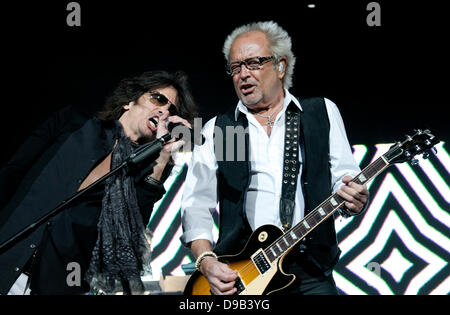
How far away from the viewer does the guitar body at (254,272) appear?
2268 mm

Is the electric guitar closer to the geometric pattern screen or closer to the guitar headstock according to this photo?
the guitar headstock

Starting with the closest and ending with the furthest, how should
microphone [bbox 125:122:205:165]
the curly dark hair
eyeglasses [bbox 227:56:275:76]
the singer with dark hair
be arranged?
microphone [bbox 125:122:205:165], the singer with dark hair, eyeglasses [bbox 227:56:275:76], the curly dark hair

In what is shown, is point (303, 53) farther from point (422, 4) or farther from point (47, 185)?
point (47, 185)

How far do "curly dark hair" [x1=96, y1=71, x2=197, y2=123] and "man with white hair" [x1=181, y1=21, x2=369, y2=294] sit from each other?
20cm

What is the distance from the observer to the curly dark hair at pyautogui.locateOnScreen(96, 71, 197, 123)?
2779mm

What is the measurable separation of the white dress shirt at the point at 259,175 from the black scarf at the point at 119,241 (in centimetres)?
25

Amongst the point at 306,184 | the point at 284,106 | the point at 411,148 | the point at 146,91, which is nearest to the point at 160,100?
the point at 146,91

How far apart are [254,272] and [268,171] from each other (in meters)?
0.50

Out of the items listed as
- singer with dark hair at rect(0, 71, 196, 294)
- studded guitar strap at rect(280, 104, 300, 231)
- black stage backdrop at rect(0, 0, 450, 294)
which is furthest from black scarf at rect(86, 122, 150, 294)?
black stage backdrop at rect(0, 0, 450, 294)

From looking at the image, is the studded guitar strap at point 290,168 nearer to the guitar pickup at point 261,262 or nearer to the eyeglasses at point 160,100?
the guitar pickup at point 261,262

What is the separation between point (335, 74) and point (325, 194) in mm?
A: 2358

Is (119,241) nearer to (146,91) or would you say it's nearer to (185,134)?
(185,134)

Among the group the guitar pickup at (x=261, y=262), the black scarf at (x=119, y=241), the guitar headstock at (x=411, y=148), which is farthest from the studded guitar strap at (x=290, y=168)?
the black scarf at (x=119, y=241)

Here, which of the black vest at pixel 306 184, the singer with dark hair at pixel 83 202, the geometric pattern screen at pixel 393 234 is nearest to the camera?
the singer with dark hair at pixel 83 202
